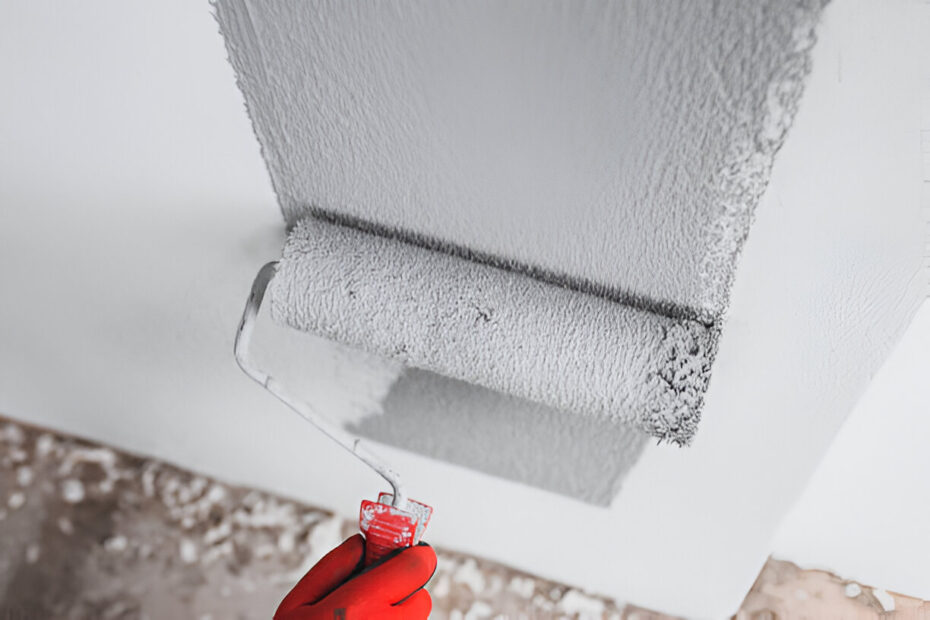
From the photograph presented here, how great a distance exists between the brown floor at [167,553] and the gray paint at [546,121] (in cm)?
56

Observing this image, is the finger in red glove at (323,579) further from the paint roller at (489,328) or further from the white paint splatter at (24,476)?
the white paint splatter at (24,476)

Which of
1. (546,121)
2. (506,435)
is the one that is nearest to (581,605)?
(506,435)

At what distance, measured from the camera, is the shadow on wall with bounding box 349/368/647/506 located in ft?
2.60

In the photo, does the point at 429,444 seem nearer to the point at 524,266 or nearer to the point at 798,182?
the point at 524,266

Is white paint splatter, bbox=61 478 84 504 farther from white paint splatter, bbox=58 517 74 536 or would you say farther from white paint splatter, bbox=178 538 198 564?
white paint splatter, bbox=178 538 198 564

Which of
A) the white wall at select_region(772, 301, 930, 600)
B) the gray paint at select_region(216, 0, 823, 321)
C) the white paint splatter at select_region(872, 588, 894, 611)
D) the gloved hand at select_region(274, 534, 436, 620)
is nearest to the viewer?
the gray paint at select_region(216, 0, 823, 321)

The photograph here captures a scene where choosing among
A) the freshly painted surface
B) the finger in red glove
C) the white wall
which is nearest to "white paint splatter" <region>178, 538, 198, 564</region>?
the freshly painted surface

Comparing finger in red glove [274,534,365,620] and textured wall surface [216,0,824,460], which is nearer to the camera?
textured wall surface [216,0,824,460]

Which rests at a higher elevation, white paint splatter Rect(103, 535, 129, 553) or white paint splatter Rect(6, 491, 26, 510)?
white paint splatter Rect(103, 535, 129, 553)

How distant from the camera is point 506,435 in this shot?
32.9 inches

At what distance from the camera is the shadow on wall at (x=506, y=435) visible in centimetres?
79

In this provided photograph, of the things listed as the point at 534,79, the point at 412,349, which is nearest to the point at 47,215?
the point at 412,349

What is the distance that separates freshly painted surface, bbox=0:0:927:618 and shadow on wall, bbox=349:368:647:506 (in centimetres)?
3

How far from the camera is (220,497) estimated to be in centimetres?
109
